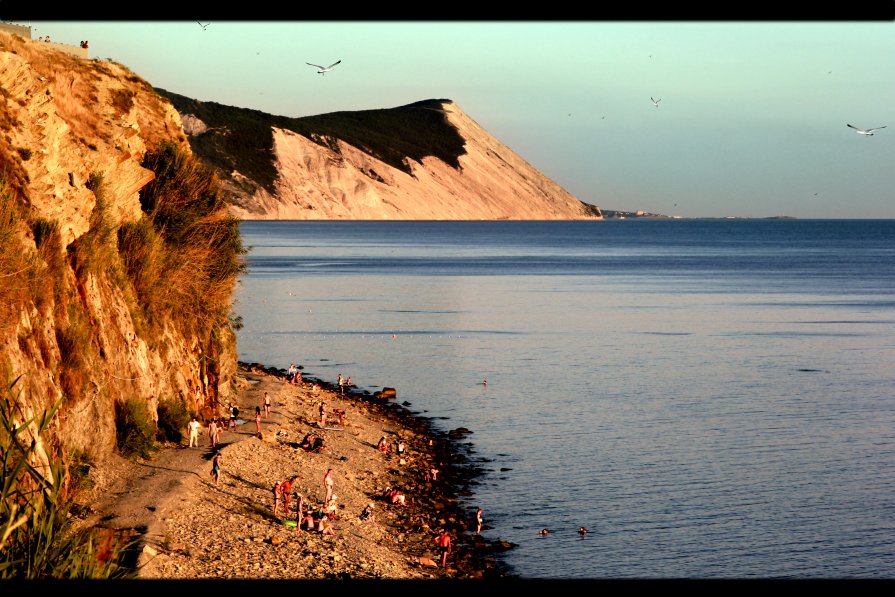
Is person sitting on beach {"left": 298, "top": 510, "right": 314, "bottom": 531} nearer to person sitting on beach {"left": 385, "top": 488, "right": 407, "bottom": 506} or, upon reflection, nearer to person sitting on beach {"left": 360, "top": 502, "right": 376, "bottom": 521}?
person sitting on beach {"left": 360, "top": 502, "right": 376, "bottom": 521}

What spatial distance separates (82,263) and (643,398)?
85.6ft

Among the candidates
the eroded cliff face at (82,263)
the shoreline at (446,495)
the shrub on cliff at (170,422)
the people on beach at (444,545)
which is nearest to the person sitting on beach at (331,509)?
the shoreline at (446,495)

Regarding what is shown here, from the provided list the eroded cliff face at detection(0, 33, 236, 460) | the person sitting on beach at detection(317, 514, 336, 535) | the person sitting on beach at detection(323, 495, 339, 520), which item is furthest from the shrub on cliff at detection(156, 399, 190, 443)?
the person sitting on beach at detection(317, 514, 336, 535)

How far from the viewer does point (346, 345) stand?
5666cm

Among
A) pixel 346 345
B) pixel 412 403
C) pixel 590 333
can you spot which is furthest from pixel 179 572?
pixel 590 333

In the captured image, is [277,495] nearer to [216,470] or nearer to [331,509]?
[331,509]

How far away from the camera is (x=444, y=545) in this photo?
23.0 m

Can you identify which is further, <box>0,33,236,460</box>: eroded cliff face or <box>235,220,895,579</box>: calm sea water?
<box>235,220,895,579</box>: calm sea water

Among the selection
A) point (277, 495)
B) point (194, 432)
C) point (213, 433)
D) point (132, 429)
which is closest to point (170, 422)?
point (194, 432)

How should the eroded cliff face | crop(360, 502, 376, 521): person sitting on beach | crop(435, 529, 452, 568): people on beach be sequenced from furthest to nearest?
1. crop(360, 502, 376, 521): person sitting on beach
2. crop(435, 529, 452, 568): people on beach
3. the eroded cliff face

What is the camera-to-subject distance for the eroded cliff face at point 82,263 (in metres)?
20.7

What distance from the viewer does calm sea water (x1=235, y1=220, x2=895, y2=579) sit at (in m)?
24.8

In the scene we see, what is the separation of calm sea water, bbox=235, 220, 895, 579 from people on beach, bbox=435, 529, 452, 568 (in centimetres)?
148
